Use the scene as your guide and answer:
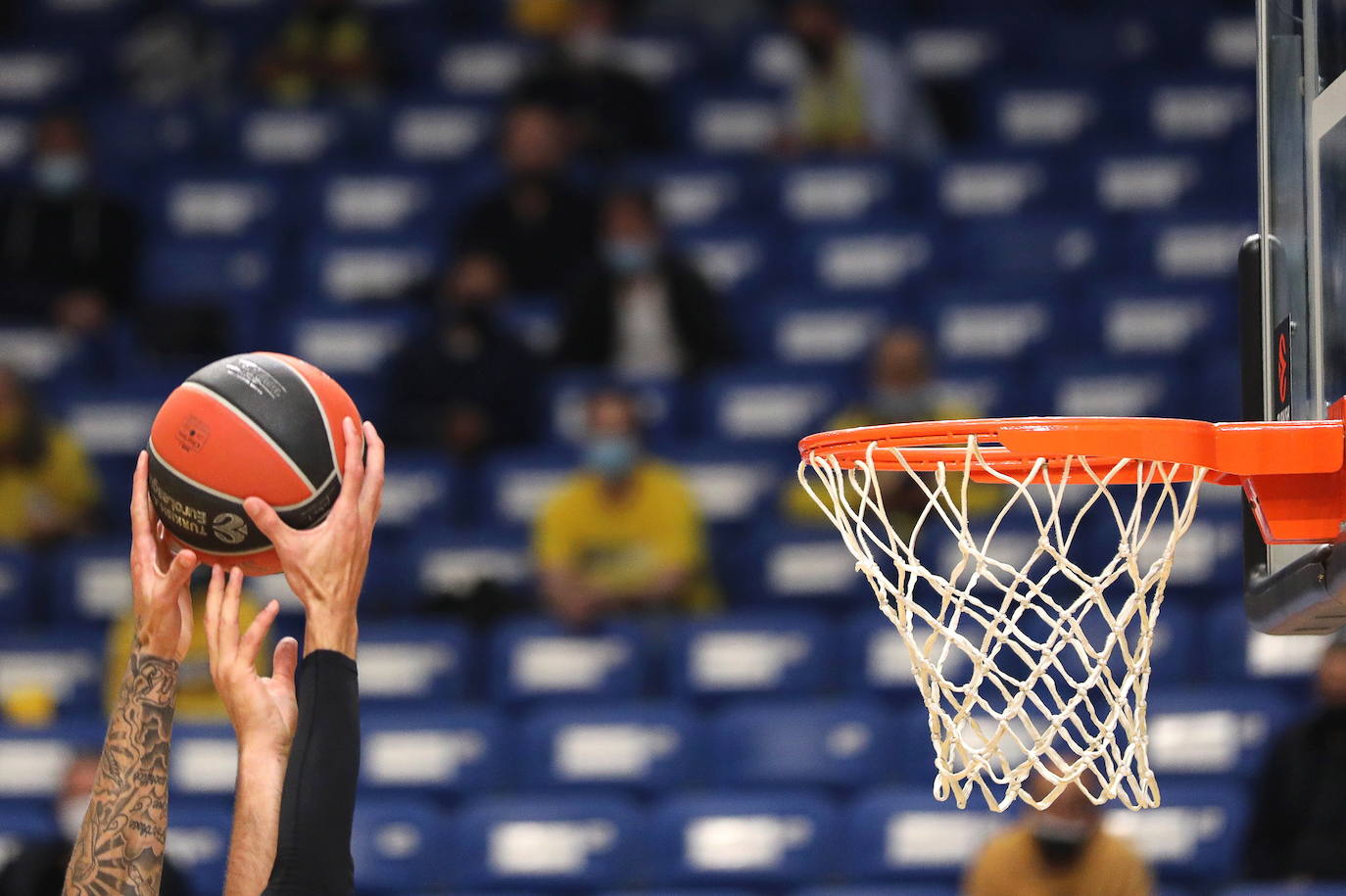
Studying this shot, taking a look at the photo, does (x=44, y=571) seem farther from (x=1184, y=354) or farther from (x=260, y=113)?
(x=1184, y=354)

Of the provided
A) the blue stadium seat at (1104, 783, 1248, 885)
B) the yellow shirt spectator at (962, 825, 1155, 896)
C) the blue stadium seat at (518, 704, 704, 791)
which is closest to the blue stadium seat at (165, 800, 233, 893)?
the blue stadium seat at (518, 704, 704, 791)

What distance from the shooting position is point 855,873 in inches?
205

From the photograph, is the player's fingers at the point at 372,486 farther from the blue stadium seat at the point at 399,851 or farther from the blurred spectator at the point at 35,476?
the blurred spectator at the point at 35,476

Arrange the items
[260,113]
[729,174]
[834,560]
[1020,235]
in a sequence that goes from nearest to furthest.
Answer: [834,560] < [1020,235] < [729,174] < [260,113]

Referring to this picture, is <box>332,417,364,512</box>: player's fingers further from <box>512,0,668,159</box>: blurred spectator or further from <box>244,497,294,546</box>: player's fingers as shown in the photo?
<box>512,0,668,159</box>: blurred spectator

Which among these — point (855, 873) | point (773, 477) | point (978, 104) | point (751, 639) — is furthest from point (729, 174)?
point (855, 873)

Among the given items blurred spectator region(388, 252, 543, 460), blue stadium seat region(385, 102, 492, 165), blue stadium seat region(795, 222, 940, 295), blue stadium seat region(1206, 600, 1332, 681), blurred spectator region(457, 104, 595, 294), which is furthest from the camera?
blue stadium seat region(385, 102, 492, 165)

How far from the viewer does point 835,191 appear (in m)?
8.02

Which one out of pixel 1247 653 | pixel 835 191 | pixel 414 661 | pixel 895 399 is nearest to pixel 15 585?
pixel 414 661

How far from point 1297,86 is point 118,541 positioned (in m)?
4.93

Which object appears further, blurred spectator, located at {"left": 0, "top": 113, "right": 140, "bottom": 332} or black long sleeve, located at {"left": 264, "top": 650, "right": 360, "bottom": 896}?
blurred spectator, located at {"left": 0, "top": 113, "right": 140, "bottom": 332}

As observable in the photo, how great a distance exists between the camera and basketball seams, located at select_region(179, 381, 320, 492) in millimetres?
2451

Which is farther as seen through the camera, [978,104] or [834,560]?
[978,104]

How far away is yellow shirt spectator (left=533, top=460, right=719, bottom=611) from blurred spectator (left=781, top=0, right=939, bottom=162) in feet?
8.10
